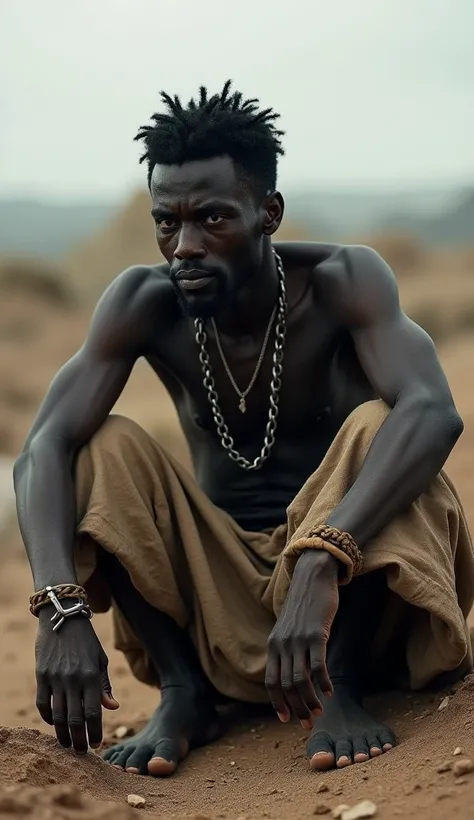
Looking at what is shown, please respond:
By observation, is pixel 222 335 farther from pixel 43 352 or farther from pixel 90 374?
pixel 43 352

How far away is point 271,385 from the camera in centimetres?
345

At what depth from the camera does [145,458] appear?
323cm

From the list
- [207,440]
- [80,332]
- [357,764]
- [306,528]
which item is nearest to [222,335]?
[207,440]

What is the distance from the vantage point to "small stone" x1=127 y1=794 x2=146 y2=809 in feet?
8.71

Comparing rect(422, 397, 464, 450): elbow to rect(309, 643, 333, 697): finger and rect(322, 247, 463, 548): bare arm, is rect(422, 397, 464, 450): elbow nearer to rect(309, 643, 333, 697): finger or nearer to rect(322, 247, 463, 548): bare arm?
rect(322, 247, 463, 548): bare arm

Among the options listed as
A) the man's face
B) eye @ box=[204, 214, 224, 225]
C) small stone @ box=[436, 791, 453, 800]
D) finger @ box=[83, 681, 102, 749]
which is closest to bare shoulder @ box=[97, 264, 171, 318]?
the man's face

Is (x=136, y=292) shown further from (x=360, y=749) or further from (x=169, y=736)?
(x=360, y=749)

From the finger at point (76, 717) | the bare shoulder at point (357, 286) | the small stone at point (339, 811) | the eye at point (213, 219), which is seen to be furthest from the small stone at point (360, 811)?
the eye at point (213, 219)

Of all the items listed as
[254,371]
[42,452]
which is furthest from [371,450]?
[42,452]

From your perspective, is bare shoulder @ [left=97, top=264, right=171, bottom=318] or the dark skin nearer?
the dark skin

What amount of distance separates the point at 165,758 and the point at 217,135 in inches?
60.8

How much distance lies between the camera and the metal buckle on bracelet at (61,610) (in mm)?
2807

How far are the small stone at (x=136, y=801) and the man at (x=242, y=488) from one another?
0.16 m

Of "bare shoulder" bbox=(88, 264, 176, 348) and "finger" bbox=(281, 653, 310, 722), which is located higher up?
"bare shoulder" bbox=(88, 264, 176, 348)
